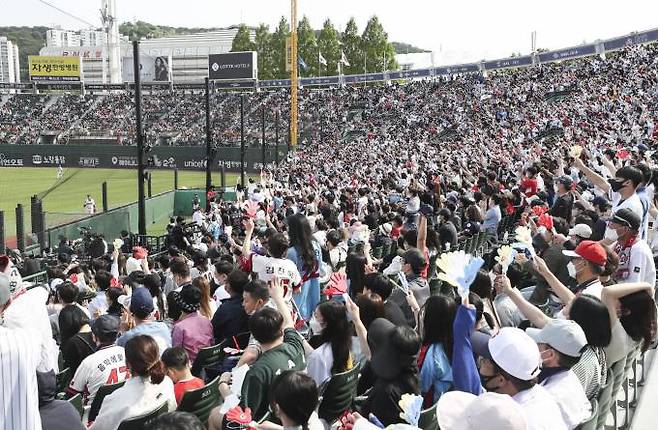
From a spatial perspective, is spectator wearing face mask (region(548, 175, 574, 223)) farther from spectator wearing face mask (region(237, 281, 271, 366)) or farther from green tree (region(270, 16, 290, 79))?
green tree (region(270, 16, 290, 79))

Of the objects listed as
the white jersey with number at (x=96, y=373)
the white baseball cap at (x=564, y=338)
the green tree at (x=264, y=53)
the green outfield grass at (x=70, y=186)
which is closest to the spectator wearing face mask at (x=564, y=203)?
the white baseball cap at (x=564, y=338)

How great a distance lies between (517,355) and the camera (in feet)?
11.4

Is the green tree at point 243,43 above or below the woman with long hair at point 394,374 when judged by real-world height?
above

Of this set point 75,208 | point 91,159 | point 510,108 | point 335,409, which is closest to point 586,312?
point 335,409

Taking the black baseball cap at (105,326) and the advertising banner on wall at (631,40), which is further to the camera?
the advertising banner on wall at (631,40)

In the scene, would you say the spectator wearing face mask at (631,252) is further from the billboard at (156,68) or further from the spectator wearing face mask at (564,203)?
the billboard at (156,68)

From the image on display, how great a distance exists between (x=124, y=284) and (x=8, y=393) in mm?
5508

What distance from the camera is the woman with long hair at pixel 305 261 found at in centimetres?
735

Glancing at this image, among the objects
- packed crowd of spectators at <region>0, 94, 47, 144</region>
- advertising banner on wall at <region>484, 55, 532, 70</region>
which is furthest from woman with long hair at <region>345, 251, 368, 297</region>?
packed crowd of spectators at <region>0, 94, 47, 144</region>

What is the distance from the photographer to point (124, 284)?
8.55 metres

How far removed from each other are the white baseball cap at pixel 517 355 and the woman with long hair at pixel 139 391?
215cm

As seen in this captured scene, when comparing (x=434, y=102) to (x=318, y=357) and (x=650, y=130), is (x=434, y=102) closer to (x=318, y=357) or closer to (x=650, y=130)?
(x=650, y=130)

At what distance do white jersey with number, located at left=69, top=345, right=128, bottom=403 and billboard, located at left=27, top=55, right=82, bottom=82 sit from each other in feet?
283

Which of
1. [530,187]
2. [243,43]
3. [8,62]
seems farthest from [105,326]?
[8,62]
